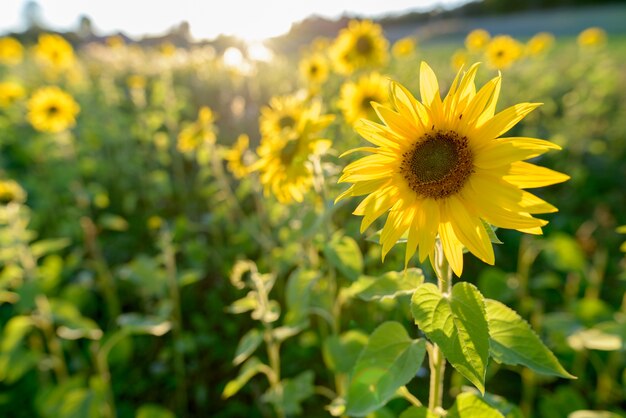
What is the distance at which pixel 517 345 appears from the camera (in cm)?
116

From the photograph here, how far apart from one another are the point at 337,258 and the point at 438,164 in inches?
20.1

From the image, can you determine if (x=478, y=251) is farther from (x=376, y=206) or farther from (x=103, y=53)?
(x=103, y=53)

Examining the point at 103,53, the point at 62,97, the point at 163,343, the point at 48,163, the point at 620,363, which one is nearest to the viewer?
the point at 620,363

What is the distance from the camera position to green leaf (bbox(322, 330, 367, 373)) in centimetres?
178

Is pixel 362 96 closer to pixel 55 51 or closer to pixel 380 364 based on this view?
pixel 380 364

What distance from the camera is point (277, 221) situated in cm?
294

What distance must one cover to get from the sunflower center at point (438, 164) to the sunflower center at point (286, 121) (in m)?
1.55

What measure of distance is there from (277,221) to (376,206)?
1737mm

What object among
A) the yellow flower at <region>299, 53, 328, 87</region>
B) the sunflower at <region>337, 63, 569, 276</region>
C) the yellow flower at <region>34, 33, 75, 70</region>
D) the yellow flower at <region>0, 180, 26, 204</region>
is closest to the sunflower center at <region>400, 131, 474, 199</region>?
the sunflower at <region>337, 63, 569, 276</region>

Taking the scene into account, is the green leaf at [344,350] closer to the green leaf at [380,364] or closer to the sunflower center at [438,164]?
the green leaf at [380,364]

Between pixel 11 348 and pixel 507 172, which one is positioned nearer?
pixel 507 172

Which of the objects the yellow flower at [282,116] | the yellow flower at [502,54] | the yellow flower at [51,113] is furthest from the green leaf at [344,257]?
the yellow flower at [502,54]

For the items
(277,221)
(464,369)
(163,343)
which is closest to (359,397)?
(464,369)

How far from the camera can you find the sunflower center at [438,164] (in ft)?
4.09
